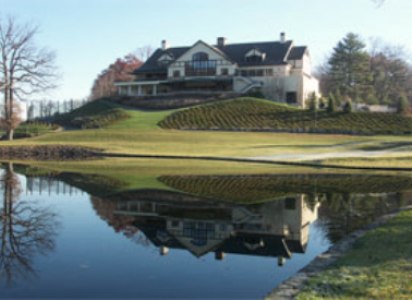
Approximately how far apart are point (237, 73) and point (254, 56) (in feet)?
11.8

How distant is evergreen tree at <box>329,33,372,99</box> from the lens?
8725cm

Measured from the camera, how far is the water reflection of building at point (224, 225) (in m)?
10.3

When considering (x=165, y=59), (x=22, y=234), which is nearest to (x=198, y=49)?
(x=165, y=59)

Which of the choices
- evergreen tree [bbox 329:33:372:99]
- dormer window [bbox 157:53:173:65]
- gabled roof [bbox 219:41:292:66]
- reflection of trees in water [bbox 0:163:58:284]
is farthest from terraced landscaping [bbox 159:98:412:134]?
reflection of trees in water [bbox 0:163:58:284]

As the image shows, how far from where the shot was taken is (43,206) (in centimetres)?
1530

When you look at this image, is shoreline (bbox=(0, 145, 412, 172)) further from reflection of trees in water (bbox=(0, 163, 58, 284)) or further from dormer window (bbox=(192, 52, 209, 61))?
dormer window (bbox=(192, 52, 209, 61))

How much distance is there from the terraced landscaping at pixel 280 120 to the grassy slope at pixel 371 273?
151 feet

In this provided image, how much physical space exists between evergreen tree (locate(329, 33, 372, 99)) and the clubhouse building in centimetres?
1285

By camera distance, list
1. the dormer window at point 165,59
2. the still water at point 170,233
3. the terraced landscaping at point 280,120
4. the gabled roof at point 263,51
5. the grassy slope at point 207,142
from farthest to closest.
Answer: the dormer window at point 165,59
the gabled roof at point 263,51
the terraced landscaping at point 280,120
the grassy slope at point 207,142
the still water at point 170,233

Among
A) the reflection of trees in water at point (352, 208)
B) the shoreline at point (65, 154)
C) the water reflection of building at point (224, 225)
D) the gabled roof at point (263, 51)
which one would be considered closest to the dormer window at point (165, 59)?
the gabled roof at point (263, 51)

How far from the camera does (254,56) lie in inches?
2886

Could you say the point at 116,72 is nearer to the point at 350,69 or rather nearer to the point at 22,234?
the point at 350,69

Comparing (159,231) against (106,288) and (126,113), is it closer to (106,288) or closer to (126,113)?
(106,288)

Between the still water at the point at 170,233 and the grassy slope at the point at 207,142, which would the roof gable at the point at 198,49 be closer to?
the grassy slope at the point at 207,142
